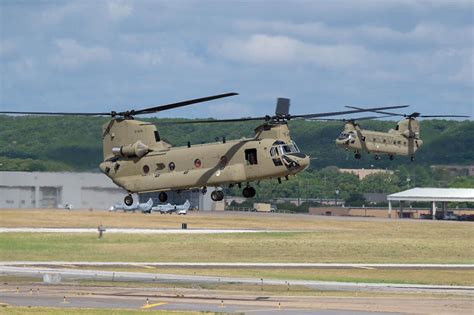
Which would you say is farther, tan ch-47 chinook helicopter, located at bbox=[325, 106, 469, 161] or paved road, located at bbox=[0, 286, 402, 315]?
tan ch-47 chinook helicopter, located at bbox=[325, 106, 469, 161]

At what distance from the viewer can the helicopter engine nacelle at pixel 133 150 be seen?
65750mm

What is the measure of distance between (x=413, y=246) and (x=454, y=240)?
46.8 ft

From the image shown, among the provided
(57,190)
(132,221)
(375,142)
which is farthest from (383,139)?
(57,190)

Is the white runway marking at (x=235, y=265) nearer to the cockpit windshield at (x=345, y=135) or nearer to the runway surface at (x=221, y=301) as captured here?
the cockpit windshield at (x=345, y=135)

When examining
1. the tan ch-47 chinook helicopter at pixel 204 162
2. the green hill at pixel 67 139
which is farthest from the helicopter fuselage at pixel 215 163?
the green hill at pixel 67 139

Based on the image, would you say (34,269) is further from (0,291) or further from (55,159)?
(0,291)

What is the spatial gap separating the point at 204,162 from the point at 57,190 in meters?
124

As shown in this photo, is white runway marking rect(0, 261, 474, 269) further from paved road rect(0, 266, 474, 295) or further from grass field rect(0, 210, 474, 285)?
paved road rect(0, 266, 474, 295)

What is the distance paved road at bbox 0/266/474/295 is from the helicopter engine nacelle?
23.1m

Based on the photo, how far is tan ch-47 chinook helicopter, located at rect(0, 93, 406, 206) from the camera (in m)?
63.4

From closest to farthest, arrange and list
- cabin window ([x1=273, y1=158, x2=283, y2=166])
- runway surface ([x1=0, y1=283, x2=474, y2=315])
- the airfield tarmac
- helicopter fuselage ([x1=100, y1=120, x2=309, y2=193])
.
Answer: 1. cabin window ([x1=273, y1=158, x2=283, y2=166])
2. helicopter fuselage ([x1=100, y1=120, x2=309, y2=193])
3. runway surface ([x1=0, y1=283, x2=474, y2=315])
4. the airfield tarmac

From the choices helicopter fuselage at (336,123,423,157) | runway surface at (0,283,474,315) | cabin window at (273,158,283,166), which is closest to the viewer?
cabin window at (273,158,283,166)

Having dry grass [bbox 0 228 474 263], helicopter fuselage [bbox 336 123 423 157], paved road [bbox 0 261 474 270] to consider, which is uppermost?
helicopter fuselage [bbox 336 123 423 157]

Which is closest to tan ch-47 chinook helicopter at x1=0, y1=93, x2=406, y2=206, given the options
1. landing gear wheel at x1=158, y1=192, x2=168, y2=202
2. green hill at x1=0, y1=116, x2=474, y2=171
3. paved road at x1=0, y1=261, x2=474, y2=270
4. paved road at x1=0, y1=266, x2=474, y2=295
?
landing gear wheel at x1=158, y1=192, x2=168, y2=202
